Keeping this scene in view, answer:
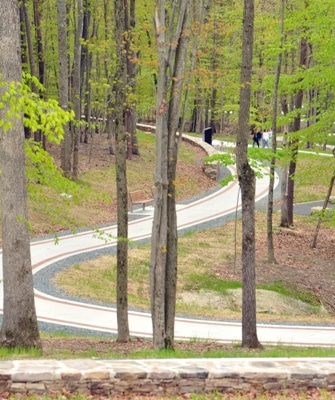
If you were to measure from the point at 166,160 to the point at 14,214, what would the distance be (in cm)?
276

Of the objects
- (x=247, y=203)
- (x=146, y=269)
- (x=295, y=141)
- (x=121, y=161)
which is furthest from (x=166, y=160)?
(x=295, y=141)

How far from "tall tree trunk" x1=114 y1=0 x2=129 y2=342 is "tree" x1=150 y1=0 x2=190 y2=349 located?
2.55 feet

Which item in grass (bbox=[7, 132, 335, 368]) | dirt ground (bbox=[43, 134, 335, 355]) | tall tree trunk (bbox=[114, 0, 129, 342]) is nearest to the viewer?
tall tree trunk (bbox=[114, 0, 129, 342])

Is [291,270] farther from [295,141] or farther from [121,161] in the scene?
[121,161]

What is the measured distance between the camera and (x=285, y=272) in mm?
21109

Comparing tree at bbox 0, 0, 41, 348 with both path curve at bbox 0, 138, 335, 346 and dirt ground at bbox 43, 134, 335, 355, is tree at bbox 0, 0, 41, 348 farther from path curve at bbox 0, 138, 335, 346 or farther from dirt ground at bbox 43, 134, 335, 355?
path curve at bbox 0, 138, 335, 346

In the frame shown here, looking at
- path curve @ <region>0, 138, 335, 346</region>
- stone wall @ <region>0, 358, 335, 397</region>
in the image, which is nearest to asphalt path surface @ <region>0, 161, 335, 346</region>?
path curve @ <region>0, 138, 335, 346</region>

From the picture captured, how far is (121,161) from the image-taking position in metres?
11.8

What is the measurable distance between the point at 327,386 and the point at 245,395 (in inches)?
38.8

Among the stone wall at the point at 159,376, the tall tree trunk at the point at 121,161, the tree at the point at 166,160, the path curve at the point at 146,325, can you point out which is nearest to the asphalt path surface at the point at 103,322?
the path curve at the point at 146,325

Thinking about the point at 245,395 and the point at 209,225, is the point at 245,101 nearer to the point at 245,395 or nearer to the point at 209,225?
the point at 245,395

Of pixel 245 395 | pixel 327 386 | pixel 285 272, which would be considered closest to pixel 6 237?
pixel 245 395

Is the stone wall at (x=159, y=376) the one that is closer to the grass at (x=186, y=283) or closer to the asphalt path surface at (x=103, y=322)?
the asphalt path surface at (x=103, y=322)

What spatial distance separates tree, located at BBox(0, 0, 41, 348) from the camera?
940cm
